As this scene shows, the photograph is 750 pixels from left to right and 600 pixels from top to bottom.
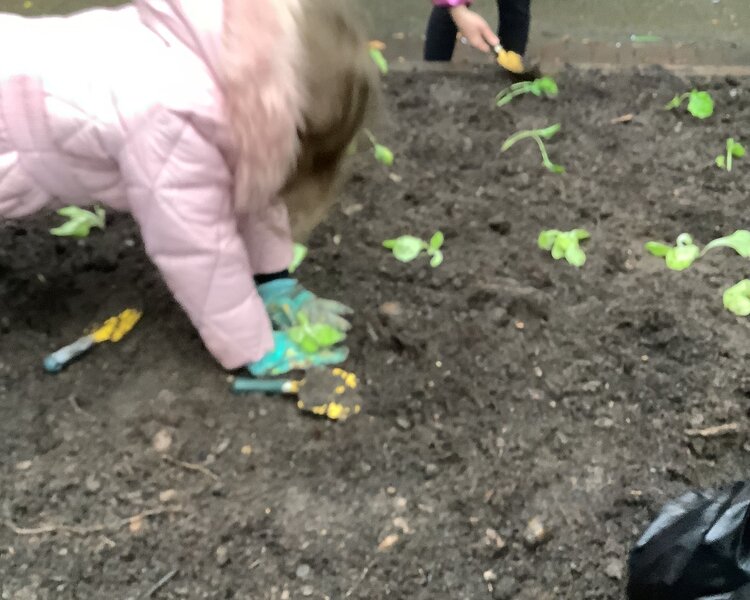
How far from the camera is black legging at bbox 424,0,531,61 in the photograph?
2303 millimetres

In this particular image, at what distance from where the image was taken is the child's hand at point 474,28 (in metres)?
2.09

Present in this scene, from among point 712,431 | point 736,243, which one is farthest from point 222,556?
point 736,243

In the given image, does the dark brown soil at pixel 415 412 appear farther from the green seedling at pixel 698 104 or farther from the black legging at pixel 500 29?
the black legging at pixel 500 29

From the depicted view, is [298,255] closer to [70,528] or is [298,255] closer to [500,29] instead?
[70,528]

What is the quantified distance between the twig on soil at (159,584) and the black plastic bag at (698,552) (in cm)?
64

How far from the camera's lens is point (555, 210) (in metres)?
1.82

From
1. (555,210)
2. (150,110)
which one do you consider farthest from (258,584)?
(555,210)

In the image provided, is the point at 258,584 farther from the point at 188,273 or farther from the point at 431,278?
the point at 431,278

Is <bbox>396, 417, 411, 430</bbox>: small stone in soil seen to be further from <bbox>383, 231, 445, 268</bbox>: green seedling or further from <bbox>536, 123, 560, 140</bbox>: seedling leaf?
<bbox>536, 123, 560, 140</bbox>: seedling leaf

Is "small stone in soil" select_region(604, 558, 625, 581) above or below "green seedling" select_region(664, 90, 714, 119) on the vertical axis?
below

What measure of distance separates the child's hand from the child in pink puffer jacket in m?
0.88

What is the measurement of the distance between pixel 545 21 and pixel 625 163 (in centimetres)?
119

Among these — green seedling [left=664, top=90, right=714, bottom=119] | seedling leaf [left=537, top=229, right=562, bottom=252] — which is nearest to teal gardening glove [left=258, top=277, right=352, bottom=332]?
seedling leaf [left=537, top=229, right=562, bottom=252]

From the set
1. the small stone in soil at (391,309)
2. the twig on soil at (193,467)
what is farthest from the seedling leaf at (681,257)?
the twig on soil at (193,467)
